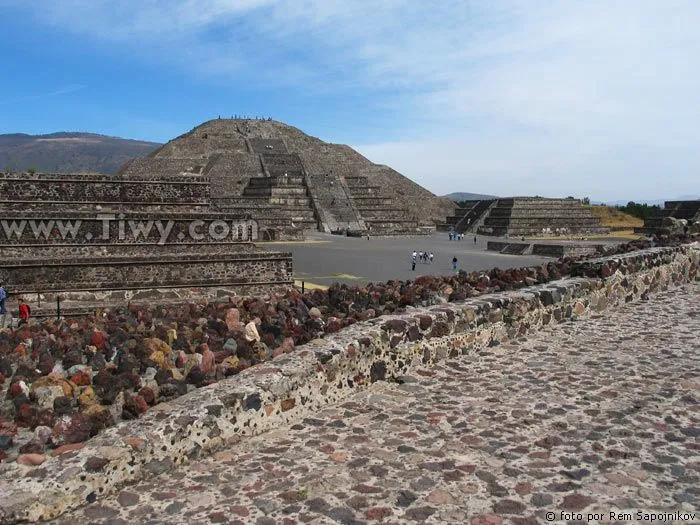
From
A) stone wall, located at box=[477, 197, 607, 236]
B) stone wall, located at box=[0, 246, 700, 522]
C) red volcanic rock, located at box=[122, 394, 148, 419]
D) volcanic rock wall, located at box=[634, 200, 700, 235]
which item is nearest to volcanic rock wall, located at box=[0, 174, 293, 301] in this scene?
stone wall, located at box=[0, 246, 700, 522]

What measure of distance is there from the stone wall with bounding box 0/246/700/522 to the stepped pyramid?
27516mm

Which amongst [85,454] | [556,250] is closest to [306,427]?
[85,454]

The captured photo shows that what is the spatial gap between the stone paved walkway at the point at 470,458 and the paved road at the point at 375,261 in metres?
13.5

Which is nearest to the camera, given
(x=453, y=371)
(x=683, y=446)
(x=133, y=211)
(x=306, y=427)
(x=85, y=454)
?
(x=85, y=454)

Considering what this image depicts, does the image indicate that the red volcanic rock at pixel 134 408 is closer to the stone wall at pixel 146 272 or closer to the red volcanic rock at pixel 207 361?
the red volcanic rock at pixel 207 361

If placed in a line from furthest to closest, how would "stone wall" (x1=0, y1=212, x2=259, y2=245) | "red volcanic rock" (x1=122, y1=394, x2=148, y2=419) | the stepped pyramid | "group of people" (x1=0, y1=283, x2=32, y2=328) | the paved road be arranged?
the stepped pyramid, the paved road, "stone wall" (x1=0, y1=212, x2=259, y2=245), "group of people" (x1=0, y1=283, x2=32, y2=328), "red volcanic rock" (x1=122, y1=394, x2=148, y2=419)

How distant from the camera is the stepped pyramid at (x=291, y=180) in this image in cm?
4512

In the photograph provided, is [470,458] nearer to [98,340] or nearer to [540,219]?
[98,340]

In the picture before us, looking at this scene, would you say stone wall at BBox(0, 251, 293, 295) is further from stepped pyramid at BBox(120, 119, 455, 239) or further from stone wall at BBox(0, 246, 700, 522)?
stepped pyramid at BBox(120, 119, 455, 239)

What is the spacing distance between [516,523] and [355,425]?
5.21 feet

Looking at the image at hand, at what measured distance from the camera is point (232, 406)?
167 inches

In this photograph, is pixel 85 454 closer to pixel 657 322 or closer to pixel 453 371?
pixel 453 371

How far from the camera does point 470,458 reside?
3984mm

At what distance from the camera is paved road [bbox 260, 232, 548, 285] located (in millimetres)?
20844
